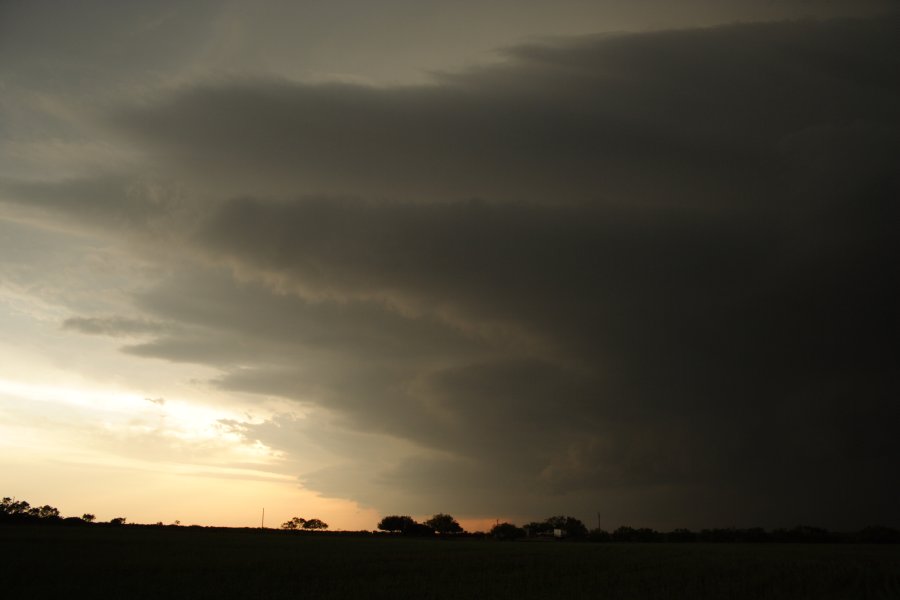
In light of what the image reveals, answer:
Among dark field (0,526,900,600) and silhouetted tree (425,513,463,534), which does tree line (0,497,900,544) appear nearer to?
silhouetted tree (425,513,463,534)

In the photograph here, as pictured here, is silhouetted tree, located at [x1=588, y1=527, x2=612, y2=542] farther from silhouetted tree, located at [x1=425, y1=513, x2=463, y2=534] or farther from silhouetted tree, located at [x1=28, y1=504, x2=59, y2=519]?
silhouetted tree, located at [x1=28, y1=504, x2=59, y2=519]

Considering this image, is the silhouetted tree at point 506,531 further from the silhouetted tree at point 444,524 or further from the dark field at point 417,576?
the dark field at point 417,576

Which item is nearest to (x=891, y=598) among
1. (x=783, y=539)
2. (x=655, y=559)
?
(x=655, y=559)

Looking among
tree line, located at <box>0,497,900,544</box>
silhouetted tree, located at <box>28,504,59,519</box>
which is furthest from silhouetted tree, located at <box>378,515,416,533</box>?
silhouetted tree, located at <box>28,504,59,519</box>

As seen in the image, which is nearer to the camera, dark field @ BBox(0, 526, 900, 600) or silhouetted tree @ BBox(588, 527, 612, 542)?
dark field @ BBox(0, 526, 900, 600)

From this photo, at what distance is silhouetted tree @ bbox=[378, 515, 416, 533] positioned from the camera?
17638 centimetres

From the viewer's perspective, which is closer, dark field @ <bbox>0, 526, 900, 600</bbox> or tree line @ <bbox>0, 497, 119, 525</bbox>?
dark field @ <bbox>0, 526, 900, 600</bbox>

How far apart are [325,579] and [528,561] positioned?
22043mm

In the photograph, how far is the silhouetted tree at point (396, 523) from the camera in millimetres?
176375

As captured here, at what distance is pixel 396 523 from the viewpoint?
→ 17738 cm

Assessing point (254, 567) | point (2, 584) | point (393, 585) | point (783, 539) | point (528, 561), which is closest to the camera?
point (2, 584)

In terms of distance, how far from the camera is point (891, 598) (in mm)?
38562

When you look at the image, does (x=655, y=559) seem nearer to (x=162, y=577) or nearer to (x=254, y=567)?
(x=254, y=567)

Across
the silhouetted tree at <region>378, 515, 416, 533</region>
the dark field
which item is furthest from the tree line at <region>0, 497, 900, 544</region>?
the dark field
